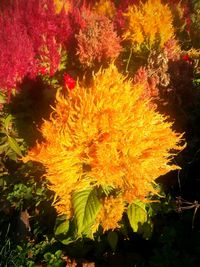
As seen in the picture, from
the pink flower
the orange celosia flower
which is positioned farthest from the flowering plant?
the orange celosia flower

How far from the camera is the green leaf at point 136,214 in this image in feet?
7.34

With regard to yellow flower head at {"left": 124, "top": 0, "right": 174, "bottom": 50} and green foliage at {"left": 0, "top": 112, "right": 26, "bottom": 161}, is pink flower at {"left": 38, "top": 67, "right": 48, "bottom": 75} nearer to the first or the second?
green foliage at {"left": 0, "top": 112, "right": 26, "bottom": 161}

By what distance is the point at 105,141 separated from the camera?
189 cm

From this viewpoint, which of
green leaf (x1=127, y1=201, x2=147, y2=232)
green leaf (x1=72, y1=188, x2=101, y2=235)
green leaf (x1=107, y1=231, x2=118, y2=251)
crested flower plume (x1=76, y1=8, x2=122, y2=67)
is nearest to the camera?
green leaf (x1=72, y1=188, x2=101, y2=235)

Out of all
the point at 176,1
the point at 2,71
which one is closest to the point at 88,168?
the point at 2,71

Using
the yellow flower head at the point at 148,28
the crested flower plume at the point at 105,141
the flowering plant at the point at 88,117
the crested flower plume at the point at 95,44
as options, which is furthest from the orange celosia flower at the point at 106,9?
the crested flower plume at the point at 105,141

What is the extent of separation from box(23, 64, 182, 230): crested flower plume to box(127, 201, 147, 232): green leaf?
0.21 m

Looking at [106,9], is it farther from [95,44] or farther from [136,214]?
[136,214]

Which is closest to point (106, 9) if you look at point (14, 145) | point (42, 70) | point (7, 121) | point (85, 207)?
point (42, 70)

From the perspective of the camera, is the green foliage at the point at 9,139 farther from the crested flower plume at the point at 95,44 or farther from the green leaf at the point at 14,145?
the crested flower plume at the point at 95,44

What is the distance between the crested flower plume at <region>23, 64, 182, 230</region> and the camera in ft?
6.22

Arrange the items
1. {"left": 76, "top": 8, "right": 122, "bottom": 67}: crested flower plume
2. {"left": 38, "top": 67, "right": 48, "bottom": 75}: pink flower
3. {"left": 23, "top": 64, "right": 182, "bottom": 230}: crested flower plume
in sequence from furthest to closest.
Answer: {"left": 76, "top": 8, "right": 122, "bottom": 67}: crested flower plume, {"left": 38, "top": 67, "right": 48, "bottom": 75}: pink flower, {"left": 23, "top": 64, "right": 182, "bottom": 230}: crested flower plume

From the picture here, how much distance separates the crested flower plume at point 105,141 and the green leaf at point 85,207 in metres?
0.05

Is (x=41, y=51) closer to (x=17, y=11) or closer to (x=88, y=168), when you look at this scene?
(x=17, y=11)
